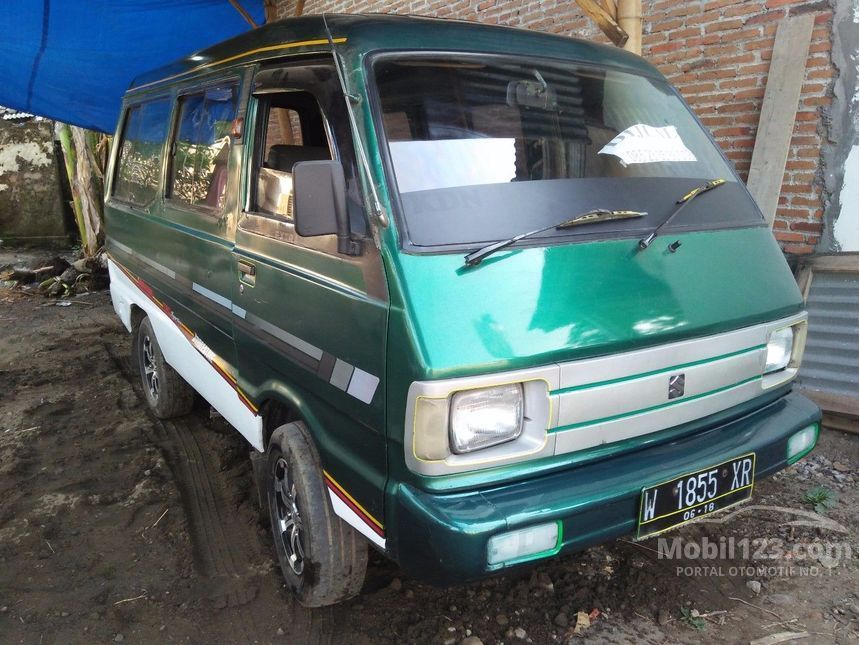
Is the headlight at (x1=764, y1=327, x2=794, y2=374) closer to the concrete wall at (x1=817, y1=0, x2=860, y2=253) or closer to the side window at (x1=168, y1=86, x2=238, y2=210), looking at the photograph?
the concrete wall at (x1=817, y1=0, x2=860, y2=253)

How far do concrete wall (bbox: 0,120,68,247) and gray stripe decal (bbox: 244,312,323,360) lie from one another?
42.0 feet

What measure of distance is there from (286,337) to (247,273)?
1.43 ft

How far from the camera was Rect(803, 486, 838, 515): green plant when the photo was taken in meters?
3.37

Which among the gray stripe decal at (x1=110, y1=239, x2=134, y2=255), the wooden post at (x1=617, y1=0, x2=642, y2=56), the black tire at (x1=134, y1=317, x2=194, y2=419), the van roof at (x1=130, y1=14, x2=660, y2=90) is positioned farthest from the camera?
the gray stripe decal at (x1=110, y1=239, x2=134, y2=255)

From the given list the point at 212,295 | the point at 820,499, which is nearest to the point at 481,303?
the point at 212,295

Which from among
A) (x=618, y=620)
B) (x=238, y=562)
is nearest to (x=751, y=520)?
(x=618, y=620)

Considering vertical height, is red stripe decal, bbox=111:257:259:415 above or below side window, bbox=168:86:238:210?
below

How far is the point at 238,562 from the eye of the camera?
10.2ft

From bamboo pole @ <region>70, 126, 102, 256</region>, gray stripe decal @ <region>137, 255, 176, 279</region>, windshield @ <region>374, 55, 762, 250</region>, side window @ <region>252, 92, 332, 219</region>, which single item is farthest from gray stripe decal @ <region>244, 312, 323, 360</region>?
bamboo pole @ <region>70, 126, 102, 256</region>

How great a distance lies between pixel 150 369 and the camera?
488cm

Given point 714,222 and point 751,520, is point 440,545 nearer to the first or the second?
point 714,222

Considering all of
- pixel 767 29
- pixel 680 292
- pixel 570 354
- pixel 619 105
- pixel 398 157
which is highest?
pixel 767 29

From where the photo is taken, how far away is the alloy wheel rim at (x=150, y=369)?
15.5 ft

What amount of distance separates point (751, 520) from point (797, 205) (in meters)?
2.17
